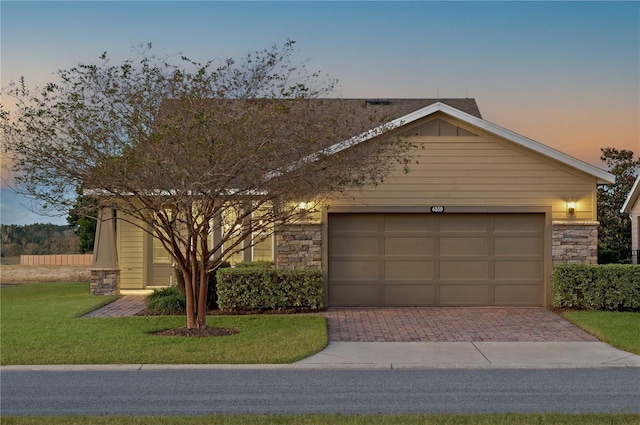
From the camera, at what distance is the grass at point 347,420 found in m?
7.32

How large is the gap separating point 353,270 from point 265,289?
2320 millimetres

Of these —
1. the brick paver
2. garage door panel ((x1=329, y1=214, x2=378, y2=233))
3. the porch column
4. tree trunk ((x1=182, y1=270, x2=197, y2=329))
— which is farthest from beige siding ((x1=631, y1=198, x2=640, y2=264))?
tree trunk ((x1=182, y1=270, x2=197, y2=329))

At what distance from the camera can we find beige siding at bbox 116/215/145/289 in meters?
20.8

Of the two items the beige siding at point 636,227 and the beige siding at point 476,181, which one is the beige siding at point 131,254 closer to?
the beige siding at point 476,181

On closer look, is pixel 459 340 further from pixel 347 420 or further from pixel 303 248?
pixel 347 420

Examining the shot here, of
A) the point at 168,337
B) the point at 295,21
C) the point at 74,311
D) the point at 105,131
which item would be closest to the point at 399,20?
the point at 295,21

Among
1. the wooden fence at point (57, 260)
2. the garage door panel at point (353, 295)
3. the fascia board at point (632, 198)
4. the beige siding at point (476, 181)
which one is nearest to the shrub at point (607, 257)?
the fascia board at point (632, 198)

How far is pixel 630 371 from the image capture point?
1048 cm

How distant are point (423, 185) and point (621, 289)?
4802 millimetres

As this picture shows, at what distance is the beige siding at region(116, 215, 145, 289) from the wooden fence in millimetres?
8484

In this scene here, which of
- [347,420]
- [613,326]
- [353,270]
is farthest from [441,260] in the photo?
[347,420]

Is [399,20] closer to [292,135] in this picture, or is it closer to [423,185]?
[423,185]

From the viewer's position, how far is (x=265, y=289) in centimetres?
1596

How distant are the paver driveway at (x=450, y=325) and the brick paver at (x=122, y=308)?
173 inches
